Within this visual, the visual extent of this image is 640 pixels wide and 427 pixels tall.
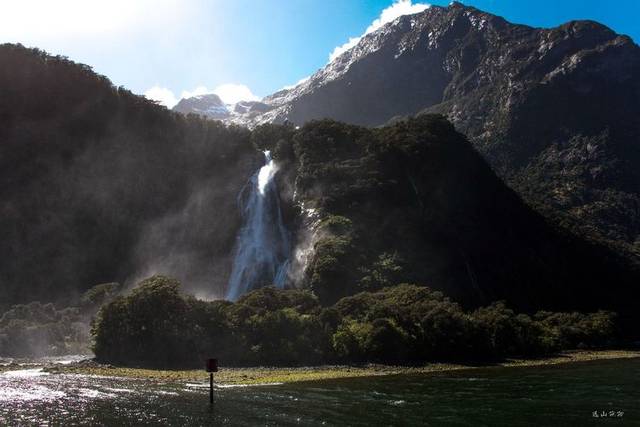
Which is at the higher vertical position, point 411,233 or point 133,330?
point 411,233

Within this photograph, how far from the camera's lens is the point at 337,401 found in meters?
29.8

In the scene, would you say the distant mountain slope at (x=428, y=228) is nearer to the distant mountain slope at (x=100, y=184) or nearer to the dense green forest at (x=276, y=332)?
the dense green forest at (x=276, y=332)

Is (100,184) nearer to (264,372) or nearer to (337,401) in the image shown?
(264,372)

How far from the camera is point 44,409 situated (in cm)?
2581

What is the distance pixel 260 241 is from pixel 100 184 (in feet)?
120

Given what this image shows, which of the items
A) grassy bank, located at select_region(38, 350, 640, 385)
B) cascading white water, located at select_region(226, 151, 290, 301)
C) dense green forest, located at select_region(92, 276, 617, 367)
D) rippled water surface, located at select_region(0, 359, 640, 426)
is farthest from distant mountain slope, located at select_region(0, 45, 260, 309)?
rippled water surface, located at select_region(0, 359, 640, 426)

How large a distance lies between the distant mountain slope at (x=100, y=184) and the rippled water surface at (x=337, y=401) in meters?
47.7

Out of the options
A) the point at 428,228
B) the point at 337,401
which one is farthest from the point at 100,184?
the point at 337,401

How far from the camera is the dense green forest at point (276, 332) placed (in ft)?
161

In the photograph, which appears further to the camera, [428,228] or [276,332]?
[428,228]

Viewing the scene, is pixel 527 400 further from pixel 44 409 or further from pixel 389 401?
pixel 44 409

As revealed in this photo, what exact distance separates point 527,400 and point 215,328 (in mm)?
29724

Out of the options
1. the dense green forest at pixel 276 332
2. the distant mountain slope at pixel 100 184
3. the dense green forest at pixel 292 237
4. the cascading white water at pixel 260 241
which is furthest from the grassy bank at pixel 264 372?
the distant mountain slope at pixel 100 184

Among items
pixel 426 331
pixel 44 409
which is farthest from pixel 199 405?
pixel 426 331
